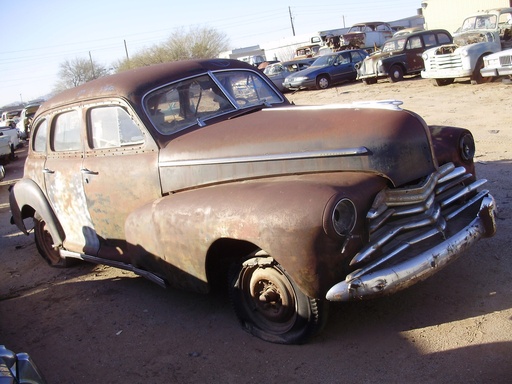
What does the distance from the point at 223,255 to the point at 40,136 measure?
2889 millimetres

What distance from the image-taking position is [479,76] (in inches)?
579

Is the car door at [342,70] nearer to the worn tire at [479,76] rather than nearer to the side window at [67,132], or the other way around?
the worn tire at [479,76]

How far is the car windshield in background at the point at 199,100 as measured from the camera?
440 cm

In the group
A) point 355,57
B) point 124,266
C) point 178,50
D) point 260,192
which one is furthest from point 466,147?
point 178,50

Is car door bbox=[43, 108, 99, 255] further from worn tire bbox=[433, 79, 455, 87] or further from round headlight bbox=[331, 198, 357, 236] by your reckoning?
worn tire bbox=[433, 79, 455, 87]

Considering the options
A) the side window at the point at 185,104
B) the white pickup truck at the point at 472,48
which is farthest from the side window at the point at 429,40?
the side window at the point at 185,104

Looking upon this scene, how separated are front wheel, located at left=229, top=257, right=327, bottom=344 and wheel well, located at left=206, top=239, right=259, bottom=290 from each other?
0.32 feet

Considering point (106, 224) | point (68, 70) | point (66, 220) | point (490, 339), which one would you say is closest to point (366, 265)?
point (490, 339)

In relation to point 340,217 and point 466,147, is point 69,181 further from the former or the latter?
point 466,147

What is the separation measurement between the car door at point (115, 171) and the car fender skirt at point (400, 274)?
174cm

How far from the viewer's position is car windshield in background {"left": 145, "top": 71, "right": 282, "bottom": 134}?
440 cm

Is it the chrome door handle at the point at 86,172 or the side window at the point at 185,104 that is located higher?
the side window at the point at 185,104

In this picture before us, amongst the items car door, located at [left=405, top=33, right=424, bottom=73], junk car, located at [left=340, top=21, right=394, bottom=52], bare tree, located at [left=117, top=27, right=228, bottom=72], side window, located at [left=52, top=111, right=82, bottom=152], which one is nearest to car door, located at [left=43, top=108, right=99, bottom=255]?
side window, located at [left=52, top=111, right=82, bottom=152]

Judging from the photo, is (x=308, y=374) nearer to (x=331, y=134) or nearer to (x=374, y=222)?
(x=374, y=222)
